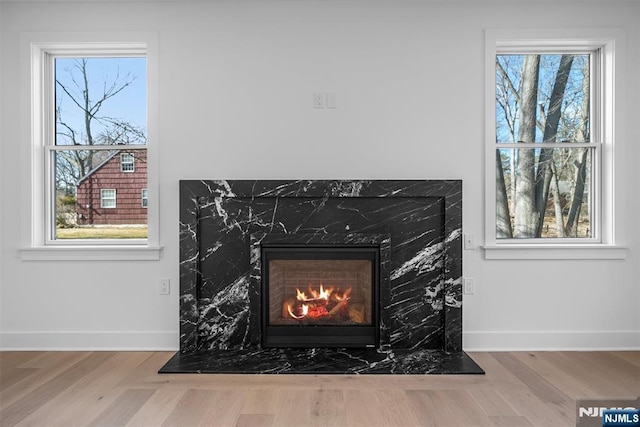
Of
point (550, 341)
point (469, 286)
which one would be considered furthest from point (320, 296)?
point (550, 341)

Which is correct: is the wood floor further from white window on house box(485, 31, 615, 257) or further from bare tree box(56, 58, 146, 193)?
bare tree box(56, 58, 146, 193)

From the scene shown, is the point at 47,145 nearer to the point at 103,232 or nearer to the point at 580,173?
the point at 103,232

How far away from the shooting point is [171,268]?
3.55 meters

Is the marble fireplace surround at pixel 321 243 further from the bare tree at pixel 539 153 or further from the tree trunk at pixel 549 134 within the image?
the tree trunk at pixel 549 134

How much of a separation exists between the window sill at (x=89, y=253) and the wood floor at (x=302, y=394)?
70 cm

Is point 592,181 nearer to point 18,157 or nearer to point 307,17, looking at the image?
point 307,17

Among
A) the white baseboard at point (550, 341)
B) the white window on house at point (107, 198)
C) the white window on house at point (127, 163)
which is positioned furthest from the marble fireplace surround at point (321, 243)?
the white window on house at point (107, 198)

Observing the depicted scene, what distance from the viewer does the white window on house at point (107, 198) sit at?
3.69 m

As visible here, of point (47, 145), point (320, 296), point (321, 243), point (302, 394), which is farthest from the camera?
point (47, 145)

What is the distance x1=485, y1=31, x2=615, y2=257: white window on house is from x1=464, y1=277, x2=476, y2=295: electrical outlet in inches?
15.5

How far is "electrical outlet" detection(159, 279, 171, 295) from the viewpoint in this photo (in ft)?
11.6

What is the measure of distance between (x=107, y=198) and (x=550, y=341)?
3429 mm

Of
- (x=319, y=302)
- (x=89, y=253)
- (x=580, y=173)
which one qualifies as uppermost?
(x=580, y=173)

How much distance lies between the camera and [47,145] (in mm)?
3666
